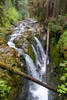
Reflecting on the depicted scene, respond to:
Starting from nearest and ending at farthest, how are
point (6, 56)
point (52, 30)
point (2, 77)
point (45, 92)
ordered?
point (2, 77) → point (6, 56) → point (45, 92) → point (52, 30)

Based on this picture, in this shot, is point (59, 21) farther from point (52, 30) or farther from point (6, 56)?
point (6, 56)

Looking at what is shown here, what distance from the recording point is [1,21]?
13.5m

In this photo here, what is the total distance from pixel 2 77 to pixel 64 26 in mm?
7435

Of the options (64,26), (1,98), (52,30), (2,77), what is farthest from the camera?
(52,30)

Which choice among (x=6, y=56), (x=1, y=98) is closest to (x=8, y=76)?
(x=1, y=98)

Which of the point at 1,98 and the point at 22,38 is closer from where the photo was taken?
the point at 1,98

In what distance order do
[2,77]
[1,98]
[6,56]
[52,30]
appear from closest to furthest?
[1,98] < [2,77] < [6,56] < [52,30]

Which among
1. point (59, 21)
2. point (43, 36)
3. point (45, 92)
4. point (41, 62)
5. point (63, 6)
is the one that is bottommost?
point (45, 92)

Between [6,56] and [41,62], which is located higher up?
[6,56]

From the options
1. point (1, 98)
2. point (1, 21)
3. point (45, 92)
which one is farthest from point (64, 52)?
point (1, 21)

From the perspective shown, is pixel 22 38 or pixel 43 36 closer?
pixel 22 38

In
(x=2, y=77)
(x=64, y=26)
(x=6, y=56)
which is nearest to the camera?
(x=2, y=77)

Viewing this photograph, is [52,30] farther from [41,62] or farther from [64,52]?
[64,52]

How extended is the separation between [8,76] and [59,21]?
28.1 feet
